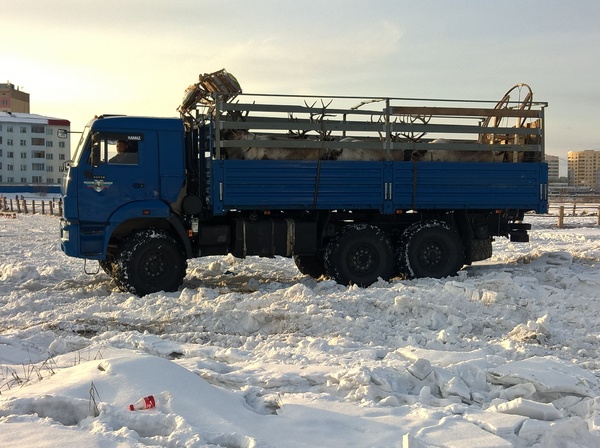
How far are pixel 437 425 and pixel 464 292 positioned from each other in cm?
496

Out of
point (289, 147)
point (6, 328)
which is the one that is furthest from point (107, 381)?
point (289, 147)

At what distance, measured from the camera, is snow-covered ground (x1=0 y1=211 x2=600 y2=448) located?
4328 millimetres

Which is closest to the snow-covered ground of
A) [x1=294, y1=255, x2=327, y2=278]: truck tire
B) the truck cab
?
the truck cab

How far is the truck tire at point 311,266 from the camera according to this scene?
12.7m

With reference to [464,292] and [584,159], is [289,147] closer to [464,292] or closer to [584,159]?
[464,292]

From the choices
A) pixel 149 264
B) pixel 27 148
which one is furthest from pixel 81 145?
pixel 27 148

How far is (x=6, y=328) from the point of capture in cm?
806

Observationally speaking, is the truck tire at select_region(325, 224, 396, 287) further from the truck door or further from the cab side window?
the cab side window

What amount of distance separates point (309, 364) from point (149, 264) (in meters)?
5.14

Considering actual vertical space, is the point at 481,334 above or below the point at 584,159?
below

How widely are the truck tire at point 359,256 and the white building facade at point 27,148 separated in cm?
9859

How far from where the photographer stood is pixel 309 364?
6145 mm

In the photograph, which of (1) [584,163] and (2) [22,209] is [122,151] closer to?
(2) [22,209]

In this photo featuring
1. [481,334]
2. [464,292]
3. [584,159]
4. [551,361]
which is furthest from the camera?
[584,159]
